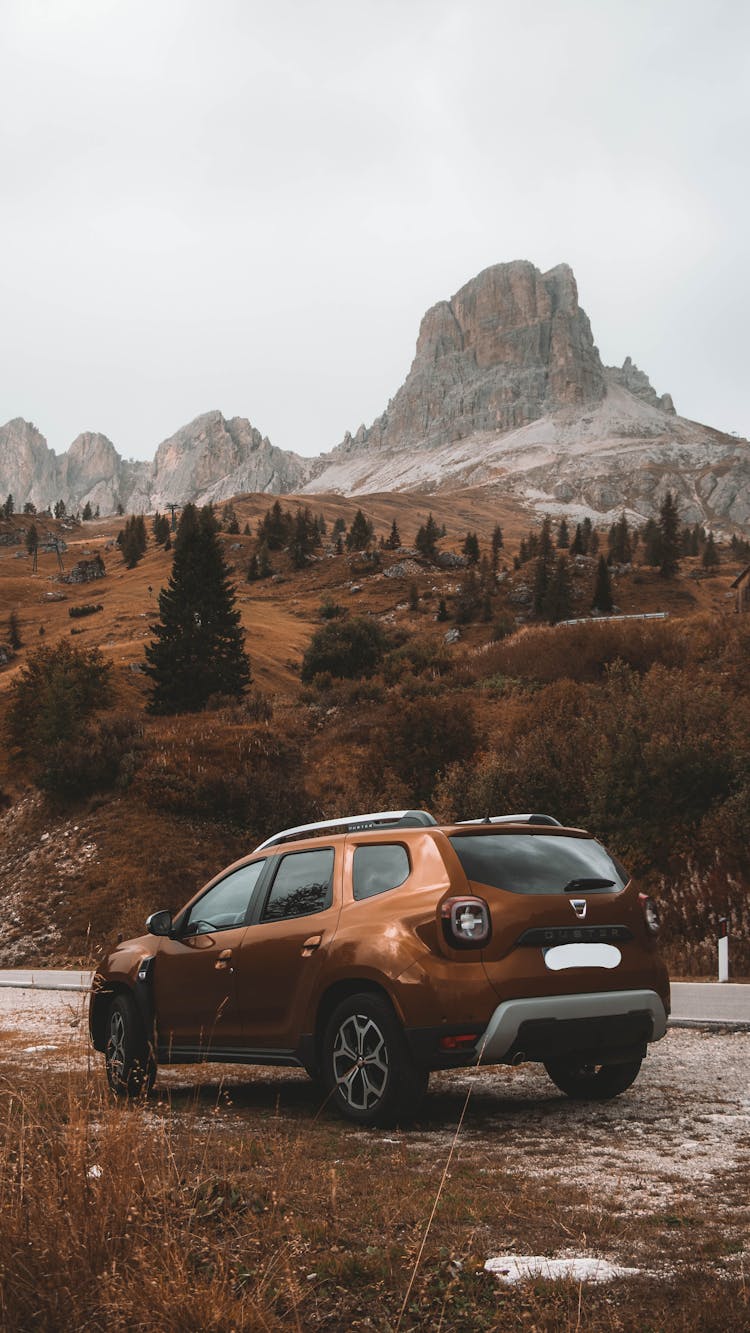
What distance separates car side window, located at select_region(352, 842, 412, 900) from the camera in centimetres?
631

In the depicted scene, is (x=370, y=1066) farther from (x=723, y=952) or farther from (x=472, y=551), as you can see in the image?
(x=472, y=551)

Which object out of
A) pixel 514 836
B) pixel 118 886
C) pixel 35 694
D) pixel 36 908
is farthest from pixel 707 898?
pixel 35 694

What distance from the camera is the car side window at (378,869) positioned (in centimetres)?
631

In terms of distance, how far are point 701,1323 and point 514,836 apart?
Answer: 372 cm

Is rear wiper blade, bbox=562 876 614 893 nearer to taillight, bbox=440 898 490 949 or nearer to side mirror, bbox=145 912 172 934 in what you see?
taillight, bbox=440 898 490 949

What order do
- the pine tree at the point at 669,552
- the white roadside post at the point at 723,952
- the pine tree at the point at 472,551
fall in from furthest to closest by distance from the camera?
the pine tree at the point at 472,551
the pine tree at the point at 669,552
the white roadside post at the point at 723,952

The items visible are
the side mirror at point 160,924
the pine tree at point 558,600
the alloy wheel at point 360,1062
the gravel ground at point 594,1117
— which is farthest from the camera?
the pine tree at point 558,600

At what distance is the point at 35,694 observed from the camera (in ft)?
163

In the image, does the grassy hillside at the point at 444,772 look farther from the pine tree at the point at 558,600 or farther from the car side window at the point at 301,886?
the pine tree at the point at 558,600

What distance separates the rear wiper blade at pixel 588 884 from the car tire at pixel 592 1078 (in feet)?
4.05

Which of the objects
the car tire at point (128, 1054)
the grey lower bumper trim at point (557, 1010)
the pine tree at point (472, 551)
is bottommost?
the car tire at point (128, 1054)

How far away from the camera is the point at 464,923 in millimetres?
5891

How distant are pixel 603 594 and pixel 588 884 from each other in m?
77.9

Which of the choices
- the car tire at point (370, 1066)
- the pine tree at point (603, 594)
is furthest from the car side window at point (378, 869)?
the pine tree at point (603, 594)
